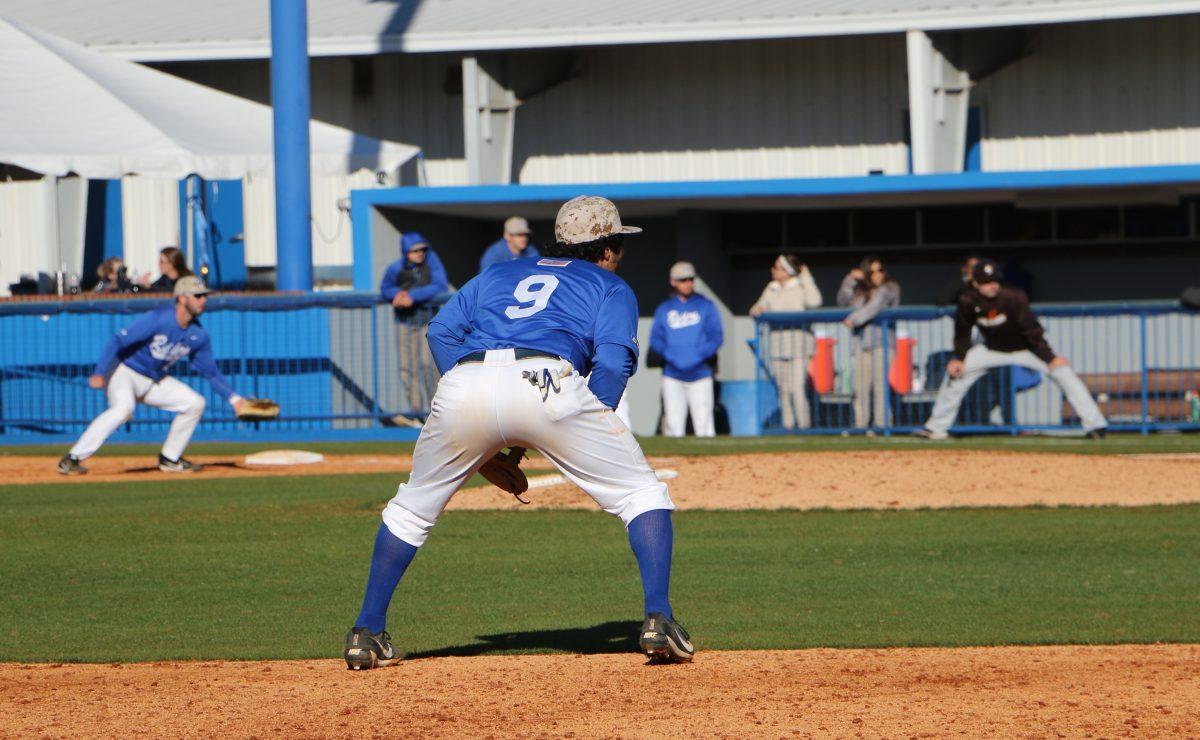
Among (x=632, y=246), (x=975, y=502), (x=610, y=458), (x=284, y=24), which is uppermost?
(x=284, y=24)

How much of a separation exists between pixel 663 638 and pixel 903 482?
24.3ft

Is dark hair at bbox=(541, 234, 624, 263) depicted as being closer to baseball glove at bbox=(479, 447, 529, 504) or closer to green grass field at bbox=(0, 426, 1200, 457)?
baseball glove at bbox=(479, 447, 529, 504)

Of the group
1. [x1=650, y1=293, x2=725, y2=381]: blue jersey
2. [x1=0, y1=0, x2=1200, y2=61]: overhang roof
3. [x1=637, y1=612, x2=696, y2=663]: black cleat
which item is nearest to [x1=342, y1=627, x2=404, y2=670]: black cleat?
[x1=637, y1=612, x2=696, y2=663]: black cleat

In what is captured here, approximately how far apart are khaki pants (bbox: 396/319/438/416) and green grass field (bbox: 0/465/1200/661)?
5617 millimetres

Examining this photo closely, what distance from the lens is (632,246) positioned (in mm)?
24734

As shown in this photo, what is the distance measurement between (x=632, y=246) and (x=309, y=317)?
A: 6035mm

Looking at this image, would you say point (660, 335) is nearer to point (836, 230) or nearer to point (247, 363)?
point (247, 363)

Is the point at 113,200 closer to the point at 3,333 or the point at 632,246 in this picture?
the point at 3,333

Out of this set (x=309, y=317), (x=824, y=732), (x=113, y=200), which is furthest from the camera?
(x=113, y=200)

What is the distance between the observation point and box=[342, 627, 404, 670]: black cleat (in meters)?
6.79

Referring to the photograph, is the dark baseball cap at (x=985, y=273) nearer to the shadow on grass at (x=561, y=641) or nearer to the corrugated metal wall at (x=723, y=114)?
the corrugated metal wall at (x=723, y=114)

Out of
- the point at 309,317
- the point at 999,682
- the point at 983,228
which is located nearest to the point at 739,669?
the point at 999,682

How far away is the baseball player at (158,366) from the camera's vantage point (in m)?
Result: 14.8

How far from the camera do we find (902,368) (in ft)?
64.3
